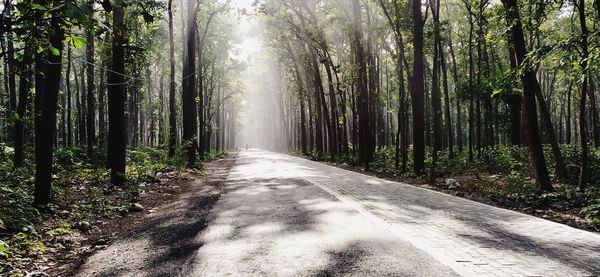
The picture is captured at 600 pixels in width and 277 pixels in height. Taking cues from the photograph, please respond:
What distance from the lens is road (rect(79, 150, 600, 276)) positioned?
4.36 metres

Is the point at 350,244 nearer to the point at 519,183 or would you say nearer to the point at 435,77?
the point at 519,183

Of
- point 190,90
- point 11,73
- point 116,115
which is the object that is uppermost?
point 190,90

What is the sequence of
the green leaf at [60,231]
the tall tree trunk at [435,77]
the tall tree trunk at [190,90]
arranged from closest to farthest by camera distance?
the green leaf at [60,231] → the tall tree trunk at [435,77] → the tall tree trunk at [190,90]

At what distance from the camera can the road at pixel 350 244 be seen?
4.36 meters

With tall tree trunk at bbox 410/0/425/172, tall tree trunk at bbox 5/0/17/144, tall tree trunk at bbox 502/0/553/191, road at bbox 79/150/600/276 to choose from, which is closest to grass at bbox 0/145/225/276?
road at bbox 79/150/600/276

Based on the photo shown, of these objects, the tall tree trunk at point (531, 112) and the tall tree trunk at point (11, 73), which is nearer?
the tall tree trunk at point (11, 73)

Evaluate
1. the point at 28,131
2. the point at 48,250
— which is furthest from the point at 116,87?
the point at 28,131

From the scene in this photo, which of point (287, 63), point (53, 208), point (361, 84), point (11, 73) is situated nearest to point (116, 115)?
point (11, 73)

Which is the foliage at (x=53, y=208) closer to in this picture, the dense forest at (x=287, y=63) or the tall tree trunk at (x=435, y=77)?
the dense forest at (x=287, y=63)


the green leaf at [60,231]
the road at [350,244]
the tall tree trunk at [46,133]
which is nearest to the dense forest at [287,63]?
the tall tree trunk at [46,133]

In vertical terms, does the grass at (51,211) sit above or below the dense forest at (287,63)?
below

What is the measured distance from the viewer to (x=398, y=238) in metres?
5.45

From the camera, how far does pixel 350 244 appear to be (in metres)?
5.22

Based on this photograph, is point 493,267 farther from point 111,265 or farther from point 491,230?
point 111,265
